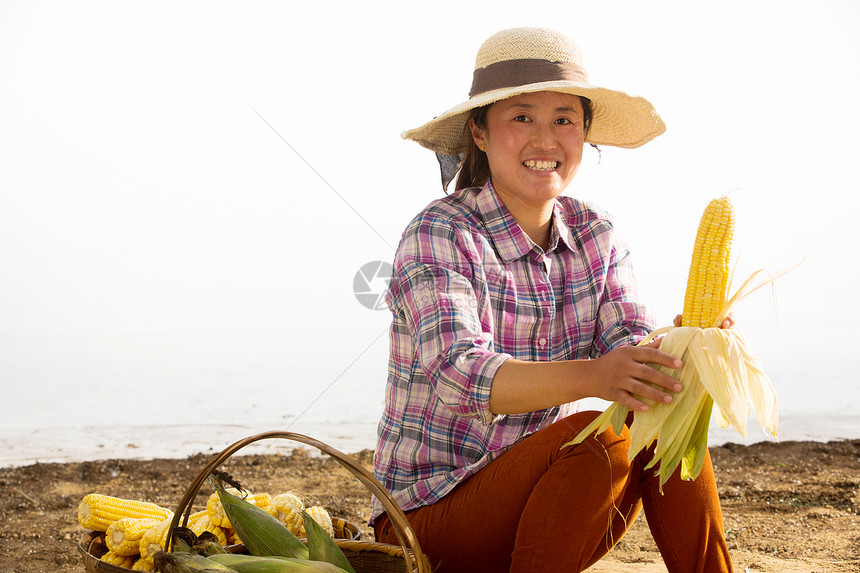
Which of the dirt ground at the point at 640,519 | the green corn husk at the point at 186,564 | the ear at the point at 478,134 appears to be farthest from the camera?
the dirt ground at the point at 640,519

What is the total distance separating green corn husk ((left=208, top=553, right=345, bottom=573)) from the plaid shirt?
0.44 m

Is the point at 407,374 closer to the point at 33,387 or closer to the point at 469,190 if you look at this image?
the point at 469,190

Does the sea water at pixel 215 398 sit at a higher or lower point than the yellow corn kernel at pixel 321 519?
lower

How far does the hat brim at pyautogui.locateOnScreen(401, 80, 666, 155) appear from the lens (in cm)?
217

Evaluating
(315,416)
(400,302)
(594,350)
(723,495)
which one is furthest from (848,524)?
(315,416)

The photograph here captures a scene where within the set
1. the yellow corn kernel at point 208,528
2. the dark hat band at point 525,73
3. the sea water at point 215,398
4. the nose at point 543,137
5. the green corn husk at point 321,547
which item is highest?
the dark hat band at point 525,73

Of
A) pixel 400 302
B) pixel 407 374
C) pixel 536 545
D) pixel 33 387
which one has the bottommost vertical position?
pixel 33 387

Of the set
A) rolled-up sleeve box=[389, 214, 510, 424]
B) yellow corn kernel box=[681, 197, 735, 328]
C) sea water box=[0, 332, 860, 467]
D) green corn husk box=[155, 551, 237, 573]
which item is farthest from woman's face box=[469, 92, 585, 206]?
sea water box=[0, 332, 860, 467]

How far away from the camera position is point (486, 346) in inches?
76.6

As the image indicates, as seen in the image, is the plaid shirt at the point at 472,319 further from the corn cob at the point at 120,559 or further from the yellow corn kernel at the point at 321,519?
the corn cob at the point at 120,559

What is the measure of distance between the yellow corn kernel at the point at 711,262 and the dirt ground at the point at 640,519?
1.15m

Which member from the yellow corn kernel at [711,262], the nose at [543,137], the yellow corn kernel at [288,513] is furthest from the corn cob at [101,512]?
the yellow corn kernel at [711,262]

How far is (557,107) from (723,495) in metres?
2.66

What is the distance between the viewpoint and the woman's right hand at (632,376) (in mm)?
1745
